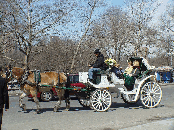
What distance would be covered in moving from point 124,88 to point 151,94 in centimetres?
122

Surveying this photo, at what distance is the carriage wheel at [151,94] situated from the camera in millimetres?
10812

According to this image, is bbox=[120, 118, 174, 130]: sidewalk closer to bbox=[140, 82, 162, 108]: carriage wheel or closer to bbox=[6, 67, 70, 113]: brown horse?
bbox=[140, 82, 162, 108]: carriage wheel

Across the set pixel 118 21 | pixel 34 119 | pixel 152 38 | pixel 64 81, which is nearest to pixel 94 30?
pixel 118 21

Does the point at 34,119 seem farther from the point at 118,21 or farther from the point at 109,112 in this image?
the point at 118,21

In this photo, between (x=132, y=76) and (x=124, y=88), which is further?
(x=132, y=76)

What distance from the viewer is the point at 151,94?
35.8 ft

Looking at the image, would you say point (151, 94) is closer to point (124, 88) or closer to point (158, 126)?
point (124, 88)

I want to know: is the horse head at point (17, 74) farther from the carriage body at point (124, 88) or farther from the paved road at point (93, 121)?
the carriage body at point (124, 88)

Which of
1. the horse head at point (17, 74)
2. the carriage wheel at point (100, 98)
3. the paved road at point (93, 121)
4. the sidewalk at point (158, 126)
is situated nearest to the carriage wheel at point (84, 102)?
the carriage wheel at point (100, 98)

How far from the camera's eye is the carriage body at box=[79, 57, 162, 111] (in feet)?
33.4

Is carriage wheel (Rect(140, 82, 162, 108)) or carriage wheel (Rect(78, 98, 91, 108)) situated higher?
carriage wheel (Rect(140, 82, 162, 108))

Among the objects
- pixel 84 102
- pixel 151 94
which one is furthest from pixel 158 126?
pixel 84 102

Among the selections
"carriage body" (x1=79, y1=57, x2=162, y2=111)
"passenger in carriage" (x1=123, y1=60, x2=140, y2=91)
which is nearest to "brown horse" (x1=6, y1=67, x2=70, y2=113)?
"carriage body" (x1=79, y1=57, x2=162, y2=111)

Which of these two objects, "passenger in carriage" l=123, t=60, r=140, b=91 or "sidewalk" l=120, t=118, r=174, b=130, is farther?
"passenger in carriage" l=123, t=60, r=140, b=91
